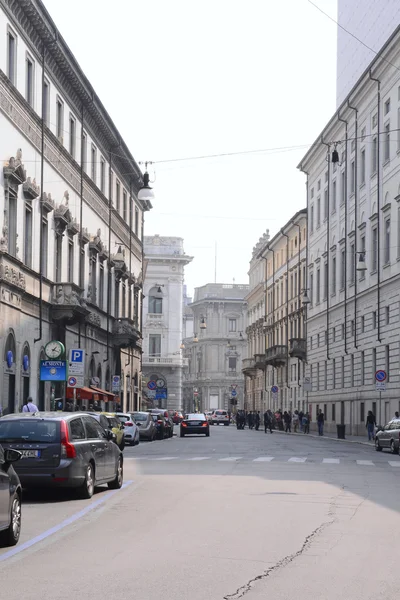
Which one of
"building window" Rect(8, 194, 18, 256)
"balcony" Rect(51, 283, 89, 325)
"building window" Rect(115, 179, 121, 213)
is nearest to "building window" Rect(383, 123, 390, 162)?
"building window" Rect(115, 179, 121, 213)

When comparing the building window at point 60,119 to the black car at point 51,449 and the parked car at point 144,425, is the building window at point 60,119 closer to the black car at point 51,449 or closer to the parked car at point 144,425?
the parked car at point 144,425

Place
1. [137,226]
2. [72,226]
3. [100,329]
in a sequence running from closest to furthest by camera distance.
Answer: [72,226]
[100,329]
[137,226]

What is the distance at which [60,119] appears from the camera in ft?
158

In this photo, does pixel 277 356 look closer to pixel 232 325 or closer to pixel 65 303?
pixel 65 303

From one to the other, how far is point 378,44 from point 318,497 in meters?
48.0

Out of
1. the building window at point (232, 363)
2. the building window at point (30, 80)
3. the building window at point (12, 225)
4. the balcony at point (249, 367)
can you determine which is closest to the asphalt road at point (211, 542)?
the building window at point (12, 225)

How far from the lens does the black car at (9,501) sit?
11.7 metres

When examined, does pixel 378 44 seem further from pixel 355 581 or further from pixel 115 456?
pixel 355 581

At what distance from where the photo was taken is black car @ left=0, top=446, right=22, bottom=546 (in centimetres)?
1173

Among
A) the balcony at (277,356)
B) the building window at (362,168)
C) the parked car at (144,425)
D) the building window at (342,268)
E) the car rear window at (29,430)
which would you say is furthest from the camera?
the balcony at (277,356)

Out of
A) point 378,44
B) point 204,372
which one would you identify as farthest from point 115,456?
point 204,372

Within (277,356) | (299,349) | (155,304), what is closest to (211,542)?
(299,349)

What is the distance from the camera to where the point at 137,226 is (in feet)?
250

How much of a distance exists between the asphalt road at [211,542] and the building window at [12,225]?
54.8 feet
